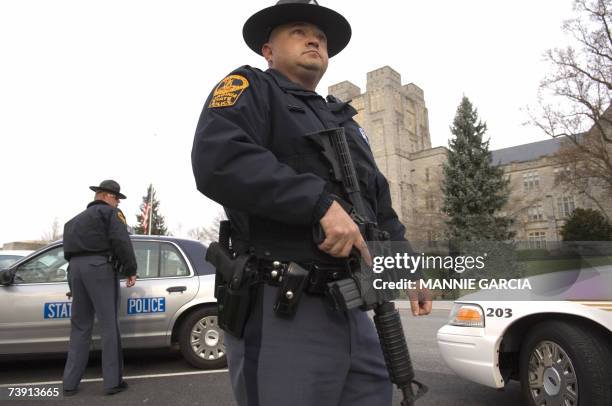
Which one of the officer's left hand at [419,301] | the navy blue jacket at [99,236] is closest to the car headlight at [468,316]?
the officer's left hand at [419,301]

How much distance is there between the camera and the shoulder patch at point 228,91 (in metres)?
1.56

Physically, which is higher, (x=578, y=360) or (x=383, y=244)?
(x=383, y=244)

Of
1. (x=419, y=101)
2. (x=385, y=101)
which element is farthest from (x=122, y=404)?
(x=419, y=101)

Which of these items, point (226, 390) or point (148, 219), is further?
point (148, 219)

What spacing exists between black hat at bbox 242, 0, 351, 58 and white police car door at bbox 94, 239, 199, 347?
155 inches

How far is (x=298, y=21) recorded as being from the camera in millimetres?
1904

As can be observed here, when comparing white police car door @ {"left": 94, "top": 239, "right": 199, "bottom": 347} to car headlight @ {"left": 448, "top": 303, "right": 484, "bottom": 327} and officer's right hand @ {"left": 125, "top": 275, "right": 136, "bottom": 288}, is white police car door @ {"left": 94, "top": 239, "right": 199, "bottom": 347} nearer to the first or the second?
officer's right hand @ {"left": 125, "top": 275, "right": 136, "bottom": 288}

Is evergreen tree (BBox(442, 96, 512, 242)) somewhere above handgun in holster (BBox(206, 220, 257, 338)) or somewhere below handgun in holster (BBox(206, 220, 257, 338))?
above

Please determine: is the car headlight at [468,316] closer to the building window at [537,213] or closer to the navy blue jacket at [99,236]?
the navy blue jacket at [99,236]

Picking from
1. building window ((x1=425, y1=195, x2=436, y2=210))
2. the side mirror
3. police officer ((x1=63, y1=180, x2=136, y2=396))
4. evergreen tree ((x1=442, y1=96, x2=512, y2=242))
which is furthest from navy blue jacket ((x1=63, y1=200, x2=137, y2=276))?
building window ((x1=425, y1=195, x2=436, y2=210))

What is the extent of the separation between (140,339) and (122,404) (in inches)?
48.7

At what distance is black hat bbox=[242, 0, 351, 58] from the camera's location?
1.86m

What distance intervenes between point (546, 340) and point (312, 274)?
264cm

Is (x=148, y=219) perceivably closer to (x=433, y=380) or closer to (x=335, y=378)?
(x=433, y=380)
